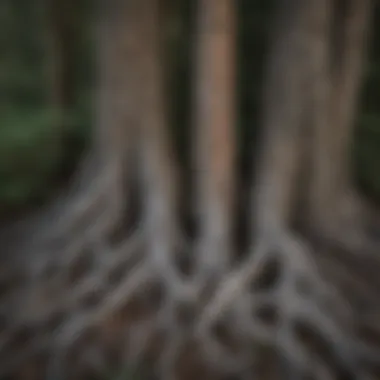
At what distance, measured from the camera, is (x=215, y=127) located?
5.83ft

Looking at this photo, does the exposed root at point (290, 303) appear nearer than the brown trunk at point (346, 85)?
Yes

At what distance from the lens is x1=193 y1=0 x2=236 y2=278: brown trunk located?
1697mm

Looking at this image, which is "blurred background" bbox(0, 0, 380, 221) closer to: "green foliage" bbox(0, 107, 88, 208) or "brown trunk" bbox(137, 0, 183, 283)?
"green foliage" bbox(0, 107, 88, 208)

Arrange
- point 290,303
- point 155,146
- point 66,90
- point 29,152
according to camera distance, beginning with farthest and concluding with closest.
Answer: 1. point 66,90
2. point 29,152
3. point 155,146
4. point 290,303

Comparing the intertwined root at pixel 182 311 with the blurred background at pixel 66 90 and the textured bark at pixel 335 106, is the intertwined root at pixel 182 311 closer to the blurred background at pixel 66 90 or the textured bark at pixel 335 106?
the textured bark at pixel 335 106

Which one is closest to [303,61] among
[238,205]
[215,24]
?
[215,24]

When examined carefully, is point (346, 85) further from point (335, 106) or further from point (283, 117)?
point (283, 117)

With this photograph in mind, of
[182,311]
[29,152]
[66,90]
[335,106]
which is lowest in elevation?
[182,311]

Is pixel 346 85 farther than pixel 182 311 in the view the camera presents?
Yes

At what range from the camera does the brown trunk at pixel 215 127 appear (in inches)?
66.8

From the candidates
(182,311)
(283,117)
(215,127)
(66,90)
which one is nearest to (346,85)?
(283,117)

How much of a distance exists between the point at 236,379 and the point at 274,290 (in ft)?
0.85

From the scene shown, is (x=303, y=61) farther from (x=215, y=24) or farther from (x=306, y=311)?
(x=306, y=311)

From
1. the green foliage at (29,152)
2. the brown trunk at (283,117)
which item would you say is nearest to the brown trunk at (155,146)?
the brown trunk at (283,117)
